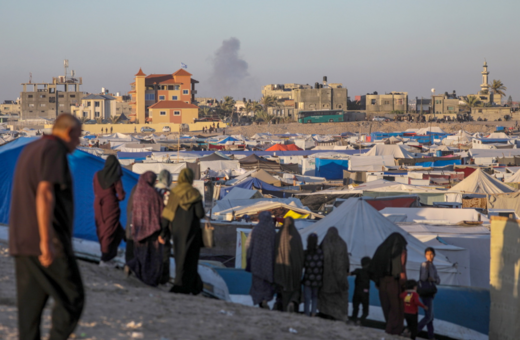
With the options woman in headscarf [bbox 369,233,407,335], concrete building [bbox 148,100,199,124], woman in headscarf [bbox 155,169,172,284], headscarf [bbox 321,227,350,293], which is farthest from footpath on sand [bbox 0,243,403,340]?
concrete building [bbox 148,100,199,124]

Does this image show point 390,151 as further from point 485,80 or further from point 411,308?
point 485,80

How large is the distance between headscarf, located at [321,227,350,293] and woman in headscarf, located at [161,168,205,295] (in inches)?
54.8

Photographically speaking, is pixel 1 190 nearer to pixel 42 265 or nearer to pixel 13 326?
pixel 13 326

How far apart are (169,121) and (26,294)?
Answer: 2675 inches

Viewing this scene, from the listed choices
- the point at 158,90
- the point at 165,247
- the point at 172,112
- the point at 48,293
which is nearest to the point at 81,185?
the point at 165,247

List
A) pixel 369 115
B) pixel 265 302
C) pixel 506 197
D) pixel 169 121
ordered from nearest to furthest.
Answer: pixel 265 302 < pixel 506 197 < pixel 169 121 < pixel 369 115

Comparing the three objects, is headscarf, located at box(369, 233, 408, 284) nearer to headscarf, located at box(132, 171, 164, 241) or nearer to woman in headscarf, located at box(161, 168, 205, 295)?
woman in headscarf, located at box(161, 168, 205, 295)

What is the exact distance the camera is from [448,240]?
30.6ft

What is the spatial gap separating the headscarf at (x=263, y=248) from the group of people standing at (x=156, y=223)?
0.67 meters

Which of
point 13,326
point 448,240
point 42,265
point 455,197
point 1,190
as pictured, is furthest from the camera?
point 455,197

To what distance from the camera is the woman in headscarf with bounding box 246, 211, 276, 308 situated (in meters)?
5.59

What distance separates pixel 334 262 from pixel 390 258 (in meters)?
0.56

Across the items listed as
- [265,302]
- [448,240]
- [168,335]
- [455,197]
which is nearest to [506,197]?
[455,197]

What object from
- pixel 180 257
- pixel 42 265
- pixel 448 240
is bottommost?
pixel 448 240
